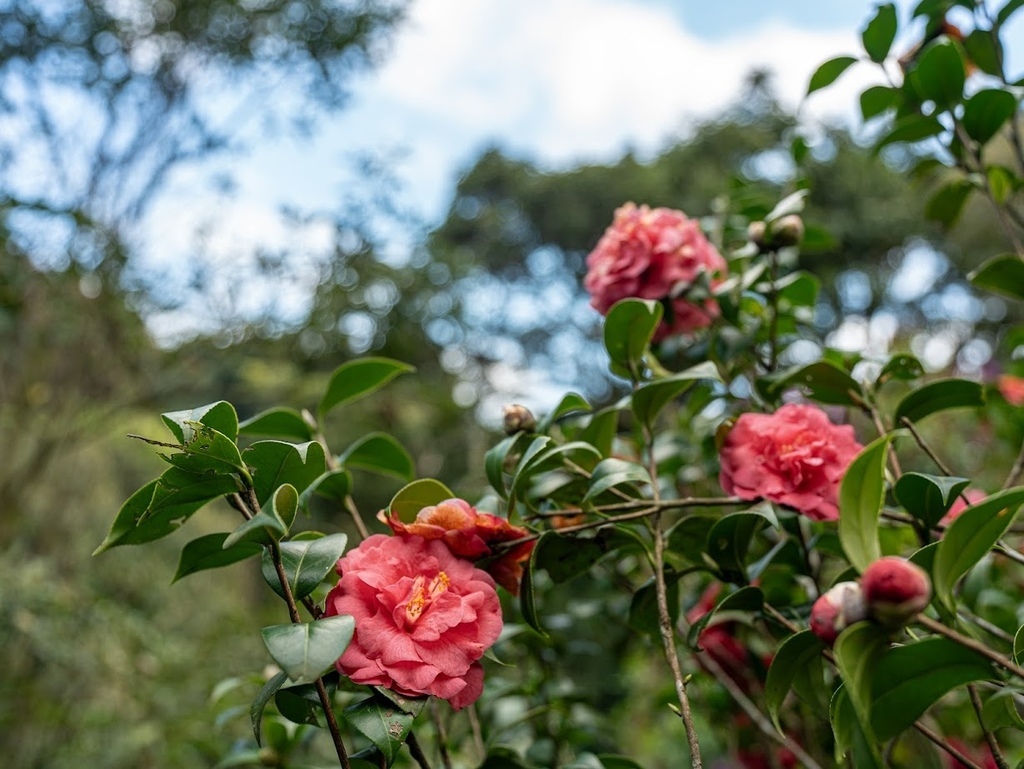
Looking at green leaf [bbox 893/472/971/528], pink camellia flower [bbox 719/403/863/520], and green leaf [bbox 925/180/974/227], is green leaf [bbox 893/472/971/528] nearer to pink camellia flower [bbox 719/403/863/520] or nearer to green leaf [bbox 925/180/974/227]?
pink camellia flower [bbox 719/403/863/520]

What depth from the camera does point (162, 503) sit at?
0.44 metres

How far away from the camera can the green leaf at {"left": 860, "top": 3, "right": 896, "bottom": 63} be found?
76 cm

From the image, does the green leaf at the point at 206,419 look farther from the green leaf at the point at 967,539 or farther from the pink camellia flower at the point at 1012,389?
the pink camellia flower at the point at 1012,389

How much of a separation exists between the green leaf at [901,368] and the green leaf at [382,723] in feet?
1.55

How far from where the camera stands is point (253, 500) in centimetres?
44

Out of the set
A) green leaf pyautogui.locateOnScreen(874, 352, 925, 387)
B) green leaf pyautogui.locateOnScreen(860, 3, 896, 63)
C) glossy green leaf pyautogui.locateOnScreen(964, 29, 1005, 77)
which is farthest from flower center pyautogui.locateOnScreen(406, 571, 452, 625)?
glossy green leaf pyautogui.locateOnScreen(964, 29, 1005, 77)

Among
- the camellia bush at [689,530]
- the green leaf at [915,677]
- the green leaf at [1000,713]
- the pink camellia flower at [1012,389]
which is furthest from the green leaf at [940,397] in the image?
the pink camellia flower at [1012,389]

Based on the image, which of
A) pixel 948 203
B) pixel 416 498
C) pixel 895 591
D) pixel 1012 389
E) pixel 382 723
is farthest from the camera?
pixel 1012 389

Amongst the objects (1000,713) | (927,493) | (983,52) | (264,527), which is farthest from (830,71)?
(264,527)

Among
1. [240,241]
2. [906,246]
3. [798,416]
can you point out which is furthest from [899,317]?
[798,416]

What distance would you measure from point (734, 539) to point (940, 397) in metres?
0.21

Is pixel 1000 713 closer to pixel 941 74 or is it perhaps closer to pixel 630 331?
pixel 630 331

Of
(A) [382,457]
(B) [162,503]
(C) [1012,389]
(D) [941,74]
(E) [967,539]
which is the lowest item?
(C) [1012,389]

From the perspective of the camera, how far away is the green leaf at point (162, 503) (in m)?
0.43
